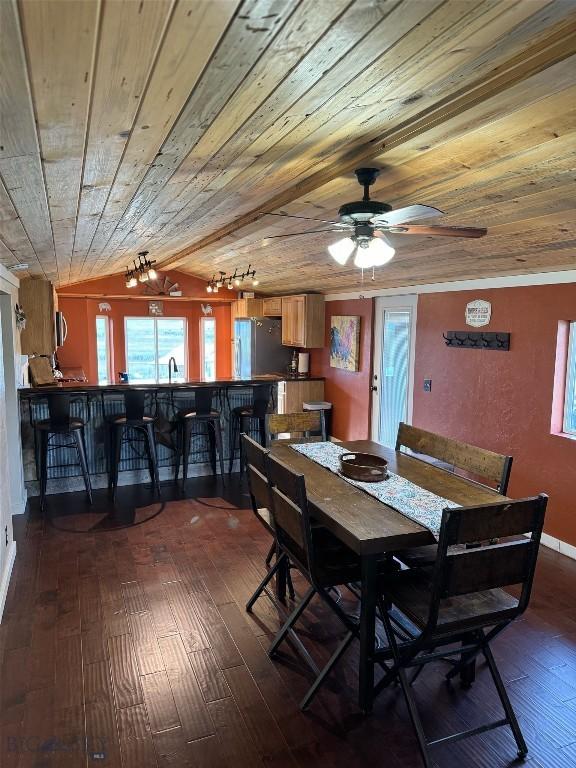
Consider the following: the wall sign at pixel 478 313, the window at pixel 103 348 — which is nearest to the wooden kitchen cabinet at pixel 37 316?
the window at pixel 103 348

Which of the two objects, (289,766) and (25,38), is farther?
(289,766)

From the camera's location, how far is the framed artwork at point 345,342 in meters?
6.13

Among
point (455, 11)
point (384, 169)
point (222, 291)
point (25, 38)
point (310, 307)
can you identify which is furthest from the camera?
point (222, 291)

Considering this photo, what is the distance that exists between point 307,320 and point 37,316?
3258 mm

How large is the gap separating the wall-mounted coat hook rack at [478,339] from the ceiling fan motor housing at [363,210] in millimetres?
2274

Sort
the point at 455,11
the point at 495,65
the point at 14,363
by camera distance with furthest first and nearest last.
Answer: the point at 14,363, the point at 495,65, the point at 455,11

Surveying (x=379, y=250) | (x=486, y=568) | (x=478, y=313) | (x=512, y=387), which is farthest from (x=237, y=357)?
(x=486, y=568)

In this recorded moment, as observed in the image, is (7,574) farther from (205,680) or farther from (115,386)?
(115,386)

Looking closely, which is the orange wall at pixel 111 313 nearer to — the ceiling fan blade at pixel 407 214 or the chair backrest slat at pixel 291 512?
the chair backrest slat at pixel 291 512

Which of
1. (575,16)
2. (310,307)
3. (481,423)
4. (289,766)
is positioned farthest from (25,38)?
(310,307)

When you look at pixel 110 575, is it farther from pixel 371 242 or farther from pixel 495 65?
pixel 495 65

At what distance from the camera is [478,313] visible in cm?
430

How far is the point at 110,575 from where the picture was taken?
3219 millimetres

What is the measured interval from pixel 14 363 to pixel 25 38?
11.6ft
